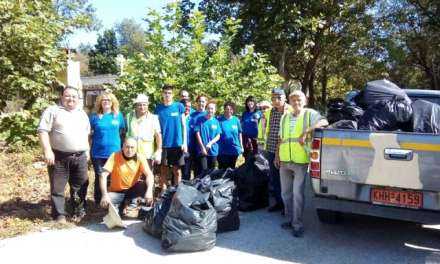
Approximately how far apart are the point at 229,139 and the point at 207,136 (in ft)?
1.24

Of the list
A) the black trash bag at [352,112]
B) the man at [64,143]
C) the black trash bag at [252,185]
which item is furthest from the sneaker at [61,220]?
the black trash bag at [352,112]

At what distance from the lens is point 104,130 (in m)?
6.47

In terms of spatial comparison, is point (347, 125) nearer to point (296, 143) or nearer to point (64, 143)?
point (296, 143)

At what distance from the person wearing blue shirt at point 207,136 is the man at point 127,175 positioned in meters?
1.35

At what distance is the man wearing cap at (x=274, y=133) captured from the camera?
21.7 ft

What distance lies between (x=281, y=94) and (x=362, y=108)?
1.12 m

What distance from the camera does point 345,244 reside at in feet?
18.2

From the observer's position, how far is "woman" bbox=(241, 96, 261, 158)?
27.8 feet

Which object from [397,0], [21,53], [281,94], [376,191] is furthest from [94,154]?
[397,0]

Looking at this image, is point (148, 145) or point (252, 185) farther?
point (252, 185)

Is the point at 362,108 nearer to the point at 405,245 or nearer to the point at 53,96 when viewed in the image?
the point at 405,245

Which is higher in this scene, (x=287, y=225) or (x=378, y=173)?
(x=378, y=173)

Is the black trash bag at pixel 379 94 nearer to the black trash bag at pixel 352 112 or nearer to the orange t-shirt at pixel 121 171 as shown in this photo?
the black trash bag at pixel 352 112

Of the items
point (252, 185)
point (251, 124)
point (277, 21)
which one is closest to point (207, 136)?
point (252, 185)
